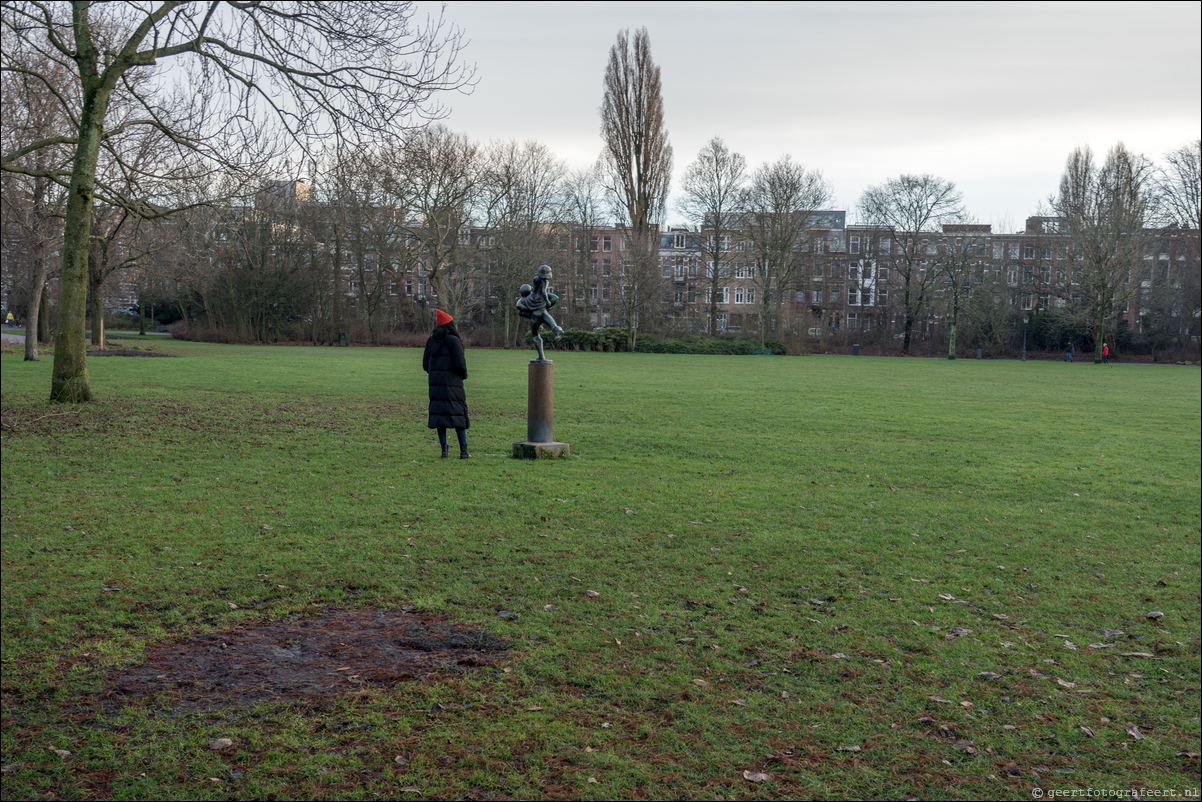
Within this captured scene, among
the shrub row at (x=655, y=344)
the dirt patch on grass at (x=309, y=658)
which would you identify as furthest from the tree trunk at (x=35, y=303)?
the shrub row at (x=655, y=344)

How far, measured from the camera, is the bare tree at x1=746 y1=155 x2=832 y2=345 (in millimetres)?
67500

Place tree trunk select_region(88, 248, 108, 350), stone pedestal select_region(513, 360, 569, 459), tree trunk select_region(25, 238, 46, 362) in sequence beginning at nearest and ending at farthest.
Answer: stone pedestal select_region(513, 360, 569, 459)
tree trunk select_region(25, 238, 46, 362)
tree trunk select_region(88, 248, 108, 350)

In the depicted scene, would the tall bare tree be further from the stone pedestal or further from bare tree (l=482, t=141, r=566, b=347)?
the stone pedestal

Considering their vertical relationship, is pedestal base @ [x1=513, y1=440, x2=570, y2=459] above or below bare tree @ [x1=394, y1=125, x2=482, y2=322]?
below

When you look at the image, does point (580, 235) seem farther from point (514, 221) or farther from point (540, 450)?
point (540, 450)

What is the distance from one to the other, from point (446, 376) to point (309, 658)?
704 centimetres

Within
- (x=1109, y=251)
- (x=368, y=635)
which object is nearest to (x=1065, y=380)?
(x=1109, y=251)

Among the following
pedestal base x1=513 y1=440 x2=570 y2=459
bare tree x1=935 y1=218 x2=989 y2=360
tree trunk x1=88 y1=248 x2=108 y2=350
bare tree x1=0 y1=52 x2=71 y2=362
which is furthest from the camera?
bare tree x1=935 y1=218 x2=989 y2=360

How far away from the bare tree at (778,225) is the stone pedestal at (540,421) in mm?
55273

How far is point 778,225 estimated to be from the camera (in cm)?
6788

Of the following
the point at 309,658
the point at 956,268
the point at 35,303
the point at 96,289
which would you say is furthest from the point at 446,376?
the point at 956,268

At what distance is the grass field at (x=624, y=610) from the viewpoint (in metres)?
4.20

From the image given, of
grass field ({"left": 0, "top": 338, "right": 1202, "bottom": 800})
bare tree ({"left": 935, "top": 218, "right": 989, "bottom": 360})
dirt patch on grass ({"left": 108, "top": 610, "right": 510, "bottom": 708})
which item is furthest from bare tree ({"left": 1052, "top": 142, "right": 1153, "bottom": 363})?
dirt patch on grass ({"left": 108, "top": 610, "right": 510, "bottom": 708})

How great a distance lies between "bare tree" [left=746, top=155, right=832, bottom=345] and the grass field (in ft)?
180
